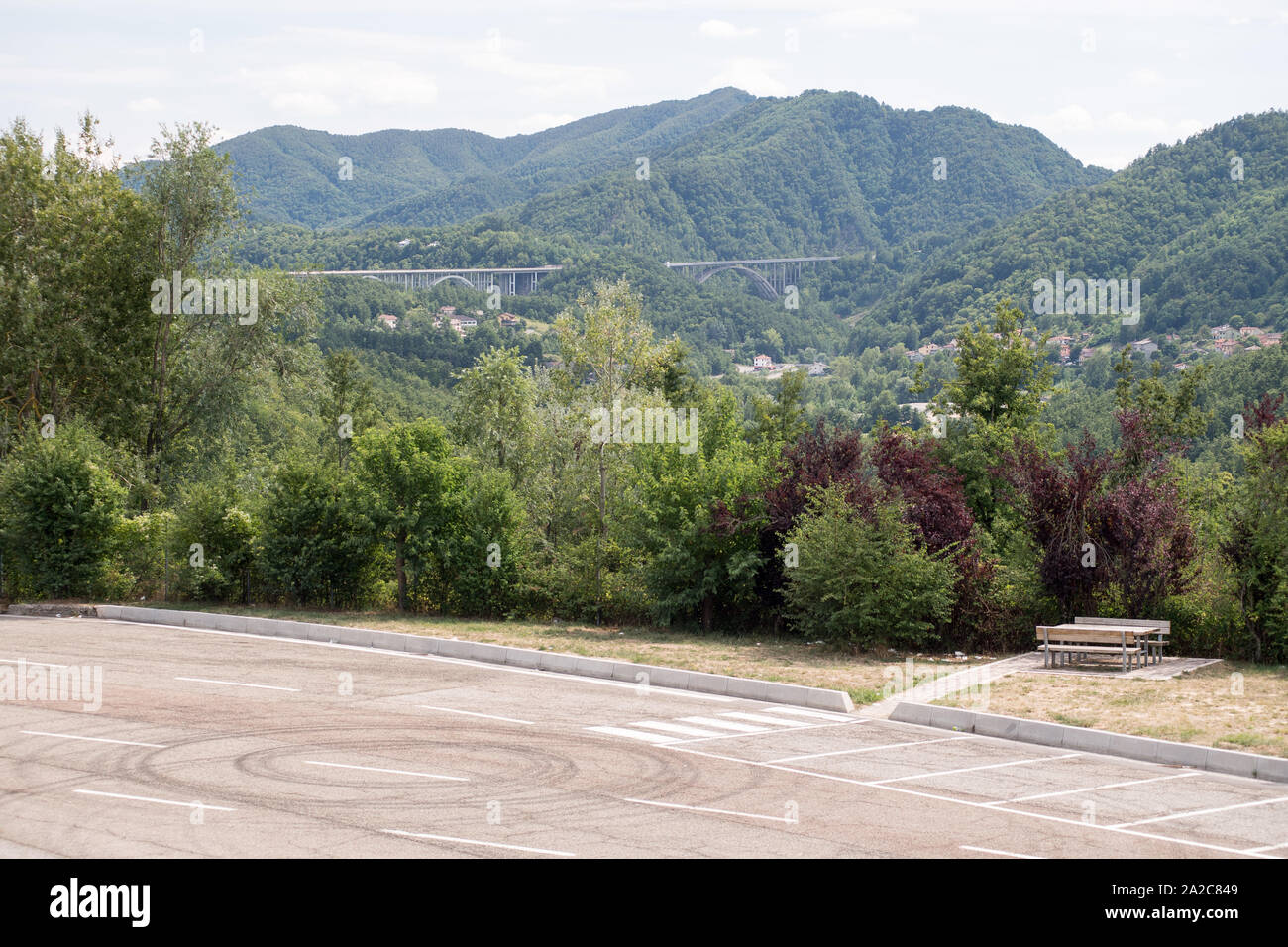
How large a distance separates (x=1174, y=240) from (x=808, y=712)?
105 metres

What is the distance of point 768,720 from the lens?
48.6 ft

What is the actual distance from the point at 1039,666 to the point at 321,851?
41.9 ft

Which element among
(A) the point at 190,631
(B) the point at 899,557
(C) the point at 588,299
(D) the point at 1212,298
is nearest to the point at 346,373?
(C) the point at 588,299

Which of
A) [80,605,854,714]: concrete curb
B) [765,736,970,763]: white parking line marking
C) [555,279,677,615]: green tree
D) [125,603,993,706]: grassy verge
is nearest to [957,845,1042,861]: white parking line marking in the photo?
[765,736,970,763]: white parking line marking

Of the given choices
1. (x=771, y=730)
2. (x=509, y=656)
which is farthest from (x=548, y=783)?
(x=509, y=656)

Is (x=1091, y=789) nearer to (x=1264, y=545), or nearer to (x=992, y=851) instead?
(x=992, y=851)

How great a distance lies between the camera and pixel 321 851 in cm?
906

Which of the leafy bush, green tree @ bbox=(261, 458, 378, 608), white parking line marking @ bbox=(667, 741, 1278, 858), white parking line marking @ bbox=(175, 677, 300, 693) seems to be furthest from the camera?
green tree @ bbox=(261, 458, 378, 608)

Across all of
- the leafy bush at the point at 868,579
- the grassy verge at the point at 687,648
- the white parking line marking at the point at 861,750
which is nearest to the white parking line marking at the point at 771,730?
the grassy verge at the point at 687,648

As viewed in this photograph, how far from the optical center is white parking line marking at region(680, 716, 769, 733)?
1414cm

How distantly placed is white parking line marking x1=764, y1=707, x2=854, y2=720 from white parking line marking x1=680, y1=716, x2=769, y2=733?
1.01 m

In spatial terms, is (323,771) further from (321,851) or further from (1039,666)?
(1039,666)

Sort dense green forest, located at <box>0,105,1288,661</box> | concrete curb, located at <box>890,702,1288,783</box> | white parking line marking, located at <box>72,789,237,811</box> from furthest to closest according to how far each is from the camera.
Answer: dense green forest, located at <box>0,105,1288,661</box>, concrete curb, located at <box>890,702,1288,783</box>, white parking line marking, located at <box>72,789,237,811</box>

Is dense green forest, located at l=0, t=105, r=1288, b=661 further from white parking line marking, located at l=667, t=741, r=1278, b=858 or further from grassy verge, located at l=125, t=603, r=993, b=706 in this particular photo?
white parking line marking, located at l=667, t=741, r=1278, b=858
